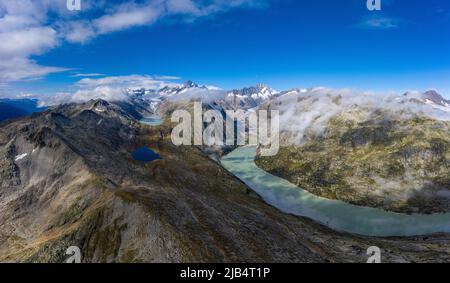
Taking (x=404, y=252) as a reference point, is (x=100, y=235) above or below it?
above

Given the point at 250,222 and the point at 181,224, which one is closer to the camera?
the point at 181,224

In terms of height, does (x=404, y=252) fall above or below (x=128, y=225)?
below
